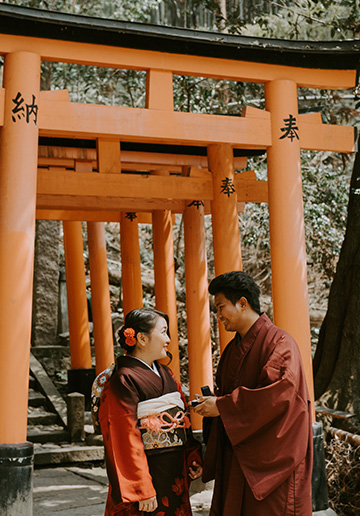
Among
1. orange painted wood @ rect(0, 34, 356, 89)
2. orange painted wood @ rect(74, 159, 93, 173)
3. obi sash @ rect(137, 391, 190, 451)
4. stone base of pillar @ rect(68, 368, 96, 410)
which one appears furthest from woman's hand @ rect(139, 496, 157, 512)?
stone base of pillar @ rect(68, 368, 96, 410)

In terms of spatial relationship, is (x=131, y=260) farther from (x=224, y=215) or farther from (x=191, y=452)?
(x=191, y=452)

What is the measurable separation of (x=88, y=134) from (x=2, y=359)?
185cm

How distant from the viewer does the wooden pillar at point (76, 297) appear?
10.8 m

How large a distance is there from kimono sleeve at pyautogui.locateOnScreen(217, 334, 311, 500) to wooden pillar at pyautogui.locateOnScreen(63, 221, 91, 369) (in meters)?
7.93

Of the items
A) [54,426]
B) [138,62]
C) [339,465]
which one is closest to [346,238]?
[339,465]

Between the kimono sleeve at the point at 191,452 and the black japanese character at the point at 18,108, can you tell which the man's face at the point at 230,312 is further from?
the black japanese character at the point at 18,108

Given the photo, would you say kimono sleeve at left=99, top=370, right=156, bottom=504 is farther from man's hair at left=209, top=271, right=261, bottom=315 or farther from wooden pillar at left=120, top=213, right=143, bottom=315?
wooden pillar at left=120, top=213, right=143, bottom=315

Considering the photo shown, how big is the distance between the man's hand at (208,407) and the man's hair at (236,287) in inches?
21.2

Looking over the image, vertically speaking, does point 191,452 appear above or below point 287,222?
below

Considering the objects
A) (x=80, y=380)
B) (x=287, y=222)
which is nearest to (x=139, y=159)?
(x=287, y=222)

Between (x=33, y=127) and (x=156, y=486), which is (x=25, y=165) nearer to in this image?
(x=33, y=127)

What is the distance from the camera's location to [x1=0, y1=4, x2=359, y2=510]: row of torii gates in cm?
453

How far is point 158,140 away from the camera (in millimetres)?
5031

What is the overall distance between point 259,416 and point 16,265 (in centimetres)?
230
